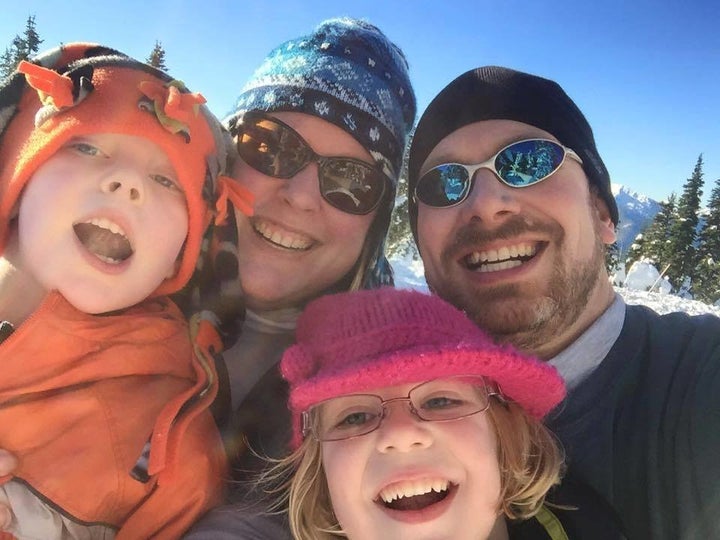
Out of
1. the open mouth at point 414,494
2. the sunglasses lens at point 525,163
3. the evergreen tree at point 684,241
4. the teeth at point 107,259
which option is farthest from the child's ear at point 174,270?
the evergreen tree at point 684,241

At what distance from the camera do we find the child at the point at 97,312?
75.6 inches

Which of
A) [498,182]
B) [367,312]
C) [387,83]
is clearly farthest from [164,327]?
[387,83]

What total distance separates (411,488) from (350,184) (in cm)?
173

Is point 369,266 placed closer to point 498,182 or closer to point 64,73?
point 498,182

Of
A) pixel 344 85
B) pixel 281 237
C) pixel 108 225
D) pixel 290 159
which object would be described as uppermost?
pixel 344 85

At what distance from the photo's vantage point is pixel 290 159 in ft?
9.84

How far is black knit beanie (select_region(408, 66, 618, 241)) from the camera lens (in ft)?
9.73

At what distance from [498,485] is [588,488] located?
20.1 inches

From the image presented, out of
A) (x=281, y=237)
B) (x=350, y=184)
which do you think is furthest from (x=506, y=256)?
(x=281, y=237)

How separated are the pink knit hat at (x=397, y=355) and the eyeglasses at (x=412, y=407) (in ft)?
0.24

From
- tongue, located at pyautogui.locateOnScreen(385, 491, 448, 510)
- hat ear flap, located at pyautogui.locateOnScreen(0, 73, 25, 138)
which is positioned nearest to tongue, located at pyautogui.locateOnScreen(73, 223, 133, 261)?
hat ear flap, located at pyautogui.locateOnScreen(0, 73, 25, 138)

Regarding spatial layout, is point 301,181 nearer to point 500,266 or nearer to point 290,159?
point 290,159

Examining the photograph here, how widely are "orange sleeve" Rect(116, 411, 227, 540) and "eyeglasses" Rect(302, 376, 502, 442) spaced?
42 cm

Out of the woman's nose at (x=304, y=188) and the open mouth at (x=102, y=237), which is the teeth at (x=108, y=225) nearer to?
the open mouth at (x=102, y=237)
